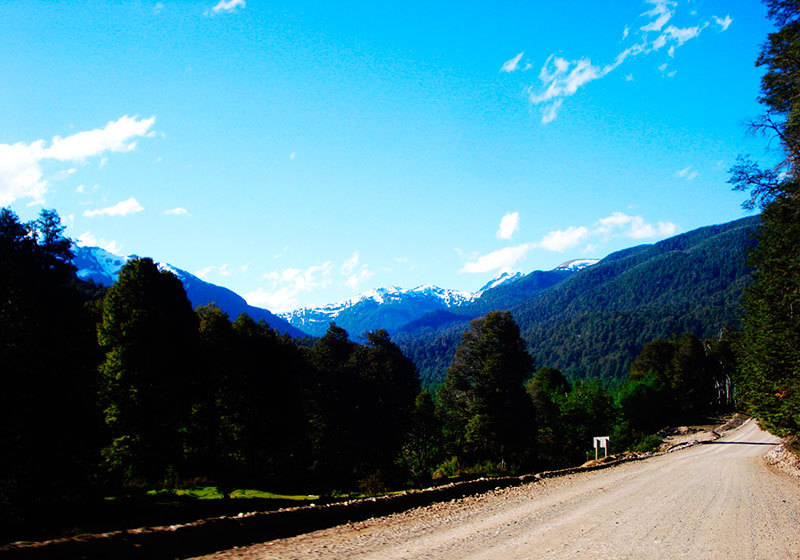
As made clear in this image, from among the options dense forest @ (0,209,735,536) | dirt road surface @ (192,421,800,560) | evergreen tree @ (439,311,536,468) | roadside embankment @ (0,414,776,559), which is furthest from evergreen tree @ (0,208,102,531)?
evergreen tree @ (439,311,536,468)

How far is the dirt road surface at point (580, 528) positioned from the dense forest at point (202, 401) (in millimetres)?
9396

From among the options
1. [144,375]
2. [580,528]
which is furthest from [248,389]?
[580,528]

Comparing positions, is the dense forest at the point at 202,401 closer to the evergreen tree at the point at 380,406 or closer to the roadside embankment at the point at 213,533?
the evergreen tree at the point at 380,406

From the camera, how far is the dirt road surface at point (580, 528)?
9.07m

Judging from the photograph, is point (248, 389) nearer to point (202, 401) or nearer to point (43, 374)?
point (202, 401)

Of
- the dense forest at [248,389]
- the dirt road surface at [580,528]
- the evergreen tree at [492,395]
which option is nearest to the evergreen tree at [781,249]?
the dense forest at [248,389]

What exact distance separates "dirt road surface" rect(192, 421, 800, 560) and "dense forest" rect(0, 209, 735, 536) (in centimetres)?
940

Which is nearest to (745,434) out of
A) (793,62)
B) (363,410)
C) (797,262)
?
(363,410)

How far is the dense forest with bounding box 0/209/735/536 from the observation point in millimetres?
17297

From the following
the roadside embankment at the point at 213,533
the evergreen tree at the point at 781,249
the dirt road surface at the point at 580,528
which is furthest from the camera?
the evergreen tree at the point at 781,249

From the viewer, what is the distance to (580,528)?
1137cm

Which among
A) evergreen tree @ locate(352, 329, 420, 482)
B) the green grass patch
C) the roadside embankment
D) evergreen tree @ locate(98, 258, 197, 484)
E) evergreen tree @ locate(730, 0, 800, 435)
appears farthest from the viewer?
evergreen tree @ locate(352, 329, 420, 482)

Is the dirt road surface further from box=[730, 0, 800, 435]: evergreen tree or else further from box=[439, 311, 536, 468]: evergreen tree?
box=[439, 311, 536, 468]: evergreen tree

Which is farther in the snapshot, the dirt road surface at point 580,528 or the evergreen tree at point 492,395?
the evergreen tree at point 492,395
